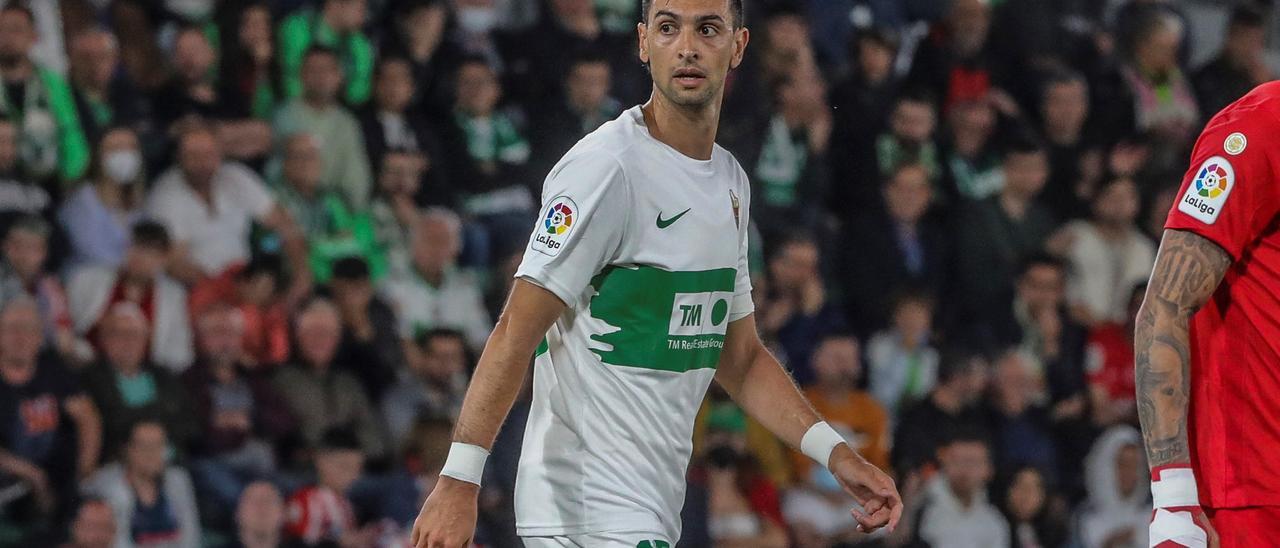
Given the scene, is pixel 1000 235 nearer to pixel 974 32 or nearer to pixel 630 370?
pixel 974 32

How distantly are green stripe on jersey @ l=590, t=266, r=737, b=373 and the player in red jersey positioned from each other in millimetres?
1049

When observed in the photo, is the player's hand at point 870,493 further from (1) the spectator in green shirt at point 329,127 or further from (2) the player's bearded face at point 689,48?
(1) the spectator in green shirt at point 329,127

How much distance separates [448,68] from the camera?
32.0 ft

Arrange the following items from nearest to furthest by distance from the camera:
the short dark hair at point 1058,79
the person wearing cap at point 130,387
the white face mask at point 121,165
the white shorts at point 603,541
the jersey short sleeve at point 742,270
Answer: the white shorts at point 603,541 < the jersey short sleeve at point 742,270 < the person wearing cap at point 130,387 < the white face mask at point 121,165 < the short dark hair at point 1058,79

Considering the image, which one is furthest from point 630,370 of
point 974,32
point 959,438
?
point 974,32

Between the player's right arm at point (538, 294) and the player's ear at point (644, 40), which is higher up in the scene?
the player's ear at point (644, 40)

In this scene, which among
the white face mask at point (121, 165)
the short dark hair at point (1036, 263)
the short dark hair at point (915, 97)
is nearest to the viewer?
the white face mask at point (121, 165)

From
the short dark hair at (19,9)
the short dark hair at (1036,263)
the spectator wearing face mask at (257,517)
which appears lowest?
the spectator wearing face mask at (257,517)

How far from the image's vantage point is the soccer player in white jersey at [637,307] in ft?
12.9

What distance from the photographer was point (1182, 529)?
3590mm

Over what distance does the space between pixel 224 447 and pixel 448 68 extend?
264 cm

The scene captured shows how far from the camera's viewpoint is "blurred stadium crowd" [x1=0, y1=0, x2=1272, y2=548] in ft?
26.9

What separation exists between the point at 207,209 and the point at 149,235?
42cm

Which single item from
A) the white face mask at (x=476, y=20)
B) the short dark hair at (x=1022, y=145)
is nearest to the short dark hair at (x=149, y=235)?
the white face mask at (x=476, y=20)
